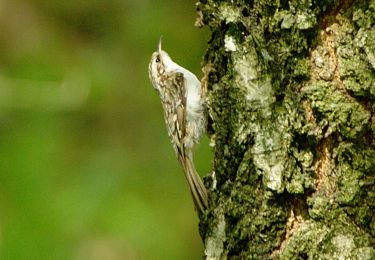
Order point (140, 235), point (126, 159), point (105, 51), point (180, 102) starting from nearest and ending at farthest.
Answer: point (180, 102) → point (140, 235) → point (126, 159) → point (105, 51)

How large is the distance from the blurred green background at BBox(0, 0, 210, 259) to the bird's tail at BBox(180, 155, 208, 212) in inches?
29.0

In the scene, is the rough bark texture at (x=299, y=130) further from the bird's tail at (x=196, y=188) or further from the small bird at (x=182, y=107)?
the small bird at (x=182, y=107)

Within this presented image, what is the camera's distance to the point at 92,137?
4.91 m

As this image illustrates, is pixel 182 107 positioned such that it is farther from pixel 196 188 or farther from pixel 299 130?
pixel 299 130

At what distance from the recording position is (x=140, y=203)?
4.48 metres

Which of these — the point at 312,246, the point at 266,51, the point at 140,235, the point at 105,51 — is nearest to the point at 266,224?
the point at 312,246

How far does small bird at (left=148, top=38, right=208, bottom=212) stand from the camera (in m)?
3.33

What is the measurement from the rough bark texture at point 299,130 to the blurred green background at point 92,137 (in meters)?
1.57

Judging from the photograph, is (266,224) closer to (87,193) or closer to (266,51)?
(266,51)

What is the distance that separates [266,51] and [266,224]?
0.40m

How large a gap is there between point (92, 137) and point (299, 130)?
2.57 m

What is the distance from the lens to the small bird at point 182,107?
3.33m

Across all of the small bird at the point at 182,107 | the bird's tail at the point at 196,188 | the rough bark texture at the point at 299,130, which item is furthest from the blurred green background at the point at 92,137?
the rough bark texture at the point at 299,130

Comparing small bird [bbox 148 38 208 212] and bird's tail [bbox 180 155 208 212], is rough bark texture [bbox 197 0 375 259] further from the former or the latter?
small bird [bbox 148 38 208 212]
